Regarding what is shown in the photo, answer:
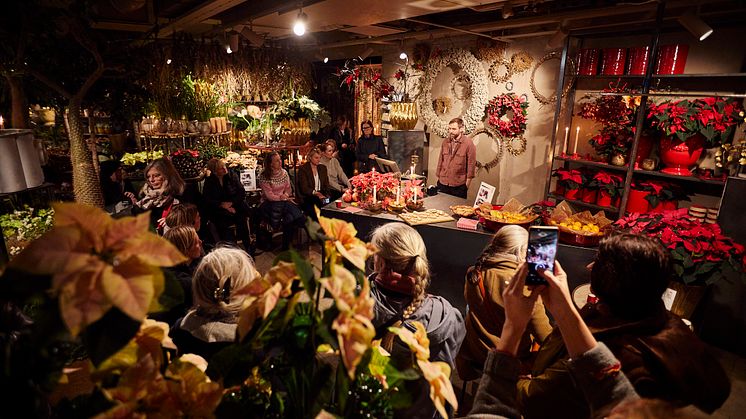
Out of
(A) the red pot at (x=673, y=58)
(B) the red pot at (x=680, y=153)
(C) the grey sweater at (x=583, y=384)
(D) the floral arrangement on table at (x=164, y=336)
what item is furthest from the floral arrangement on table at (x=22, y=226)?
(A) the red pot at (x=673, y=58)

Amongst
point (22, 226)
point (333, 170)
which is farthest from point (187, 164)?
point (22, 226)

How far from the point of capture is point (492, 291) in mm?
1869

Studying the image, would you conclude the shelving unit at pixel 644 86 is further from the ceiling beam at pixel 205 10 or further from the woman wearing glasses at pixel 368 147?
the ceiling beam at pixel 205 10

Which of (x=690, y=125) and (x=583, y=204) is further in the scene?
(x=583, y=204)

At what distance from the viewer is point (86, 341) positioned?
0.54 m

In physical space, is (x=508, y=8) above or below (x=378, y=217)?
above

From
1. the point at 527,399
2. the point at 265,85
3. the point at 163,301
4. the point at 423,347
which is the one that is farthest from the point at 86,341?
the point at 265,85

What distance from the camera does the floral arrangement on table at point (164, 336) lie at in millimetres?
479

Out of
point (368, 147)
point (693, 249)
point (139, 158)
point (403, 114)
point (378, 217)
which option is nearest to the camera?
point (693, 249)

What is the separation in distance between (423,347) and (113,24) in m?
7.32

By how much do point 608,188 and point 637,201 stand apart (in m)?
0.30

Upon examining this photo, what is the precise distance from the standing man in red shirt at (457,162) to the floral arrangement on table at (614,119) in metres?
1.45

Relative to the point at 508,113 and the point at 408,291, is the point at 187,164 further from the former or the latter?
the point at 508,113

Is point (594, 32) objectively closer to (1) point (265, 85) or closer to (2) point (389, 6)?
(2) point (389, 6)
